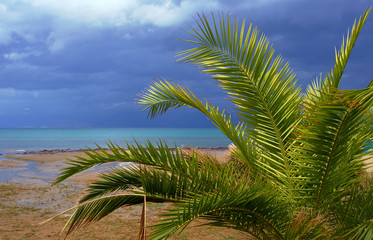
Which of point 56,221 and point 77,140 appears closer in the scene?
point 56,221

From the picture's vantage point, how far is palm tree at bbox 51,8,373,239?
306 cm

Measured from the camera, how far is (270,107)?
14.0 feet

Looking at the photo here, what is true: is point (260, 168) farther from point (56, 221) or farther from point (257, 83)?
point (56, 221)

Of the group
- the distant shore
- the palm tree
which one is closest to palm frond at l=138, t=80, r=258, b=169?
the palm tree

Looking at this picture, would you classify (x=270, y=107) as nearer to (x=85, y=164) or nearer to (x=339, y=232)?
(x=339, y=232)

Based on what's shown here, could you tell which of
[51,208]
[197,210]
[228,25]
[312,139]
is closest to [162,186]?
[197,210]

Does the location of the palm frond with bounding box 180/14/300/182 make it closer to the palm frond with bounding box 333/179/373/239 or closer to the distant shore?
the palm frond with bounding box 333/179/373/239

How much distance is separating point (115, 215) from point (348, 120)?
6736mm

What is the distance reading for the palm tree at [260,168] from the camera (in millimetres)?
3057

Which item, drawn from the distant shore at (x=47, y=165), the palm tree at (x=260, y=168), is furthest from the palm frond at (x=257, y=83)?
the distant shore at (x=47, y=165)

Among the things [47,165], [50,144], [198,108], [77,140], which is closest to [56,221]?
[198,108]

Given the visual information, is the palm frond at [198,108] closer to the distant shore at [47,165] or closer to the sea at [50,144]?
the sea at [50,144]

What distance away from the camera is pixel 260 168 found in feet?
15.3

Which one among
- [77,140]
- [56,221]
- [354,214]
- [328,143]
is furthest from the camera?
[77,140]
